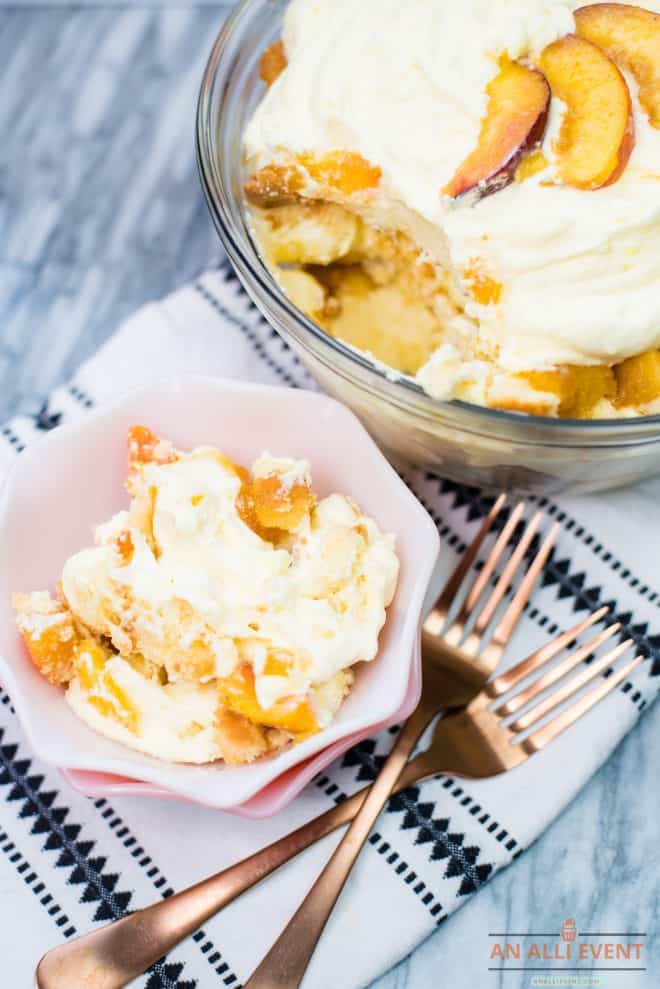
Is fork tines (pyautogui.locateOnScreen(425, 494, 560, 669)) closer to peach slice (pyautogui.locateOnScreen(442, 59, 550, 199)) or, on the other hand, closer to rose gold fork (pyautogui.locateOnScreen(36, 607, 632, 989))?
rose gold fork (pyautogui.locateOnScreen(36, 607, 632, 989))

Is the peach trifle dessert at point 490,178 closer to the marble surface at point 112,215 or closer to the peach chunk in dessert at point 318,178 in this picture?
the peach chunk in dessert at point 318,178

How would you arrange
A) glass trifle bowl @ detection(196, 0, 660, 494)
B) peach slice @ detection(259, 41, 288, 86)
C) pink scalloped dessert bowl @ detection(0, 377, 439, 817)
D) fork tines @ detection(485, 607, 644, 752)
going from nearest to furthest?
pink scalloped dessert bowl @ detection(0, 377, 439, 817), glass trifle bowl @ detection(196, 0, 660, 494), fork tines @ detection(485, 607, 644, 752), peach slice @ detection(259, 41, 288, 86)

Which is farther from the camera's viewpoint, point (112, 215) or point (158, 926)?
point (112, 215)

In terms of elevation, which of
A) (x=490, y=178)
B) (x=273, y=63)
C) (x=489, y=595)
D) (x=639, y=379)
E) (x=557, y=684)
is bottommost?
(x=557, y=684)

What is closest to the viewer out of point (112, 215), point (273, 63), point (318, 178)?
point (318, 178)

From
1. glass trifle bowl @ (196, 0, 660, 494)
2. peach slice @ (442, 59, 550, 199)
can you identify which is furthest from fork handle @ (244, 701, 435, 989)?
peach slice @ (442, 59, 550, 199)

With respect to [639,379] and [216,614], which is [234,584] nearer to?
[216,614]

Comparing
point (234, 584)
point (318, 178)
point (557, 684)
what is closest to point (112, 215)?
point (318, 178)

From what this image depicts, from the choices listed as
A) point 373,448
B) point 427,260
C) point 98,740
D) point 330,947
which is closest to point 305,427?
point 373,448
